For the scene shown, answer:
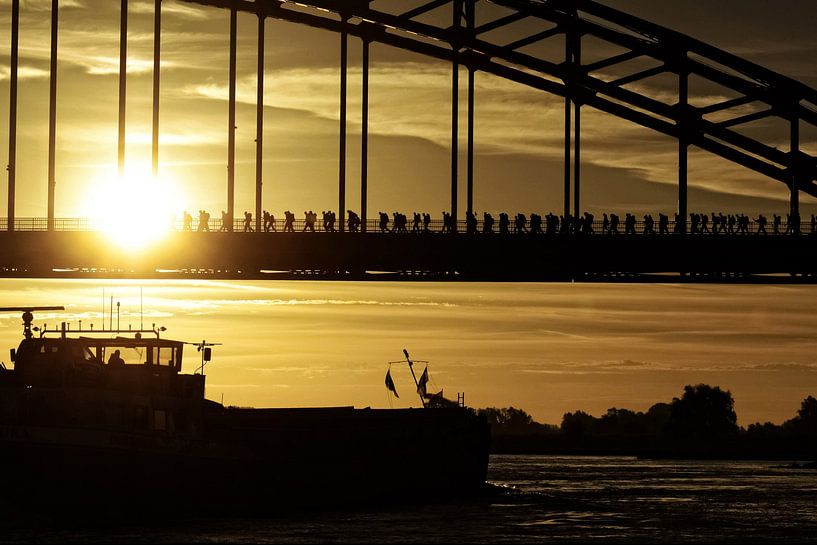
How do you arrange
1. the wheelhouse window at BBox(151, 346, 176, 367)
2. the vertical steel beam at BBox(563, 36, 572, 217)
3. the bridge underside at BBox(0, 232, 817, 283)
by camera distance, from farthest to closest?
the vertical steel beam at BBox(563, 36, 572, 217)
the bridge underside at BBox(0, 232, 817, 283)
the wheelhouse window at BBox(151, 346, 176, 367)

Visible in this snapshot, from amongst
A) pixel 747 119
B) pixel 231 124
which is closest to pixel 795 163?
pixel 747 119

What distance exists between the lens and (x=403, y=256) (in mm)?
80250

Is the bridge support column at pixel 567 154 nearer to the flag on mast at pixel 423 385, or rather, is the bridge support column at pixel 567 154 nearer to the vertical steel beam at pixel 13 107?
the flag on mast at pixel 423 385

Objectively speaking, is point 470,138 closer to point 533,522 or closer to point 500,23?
point 500,23

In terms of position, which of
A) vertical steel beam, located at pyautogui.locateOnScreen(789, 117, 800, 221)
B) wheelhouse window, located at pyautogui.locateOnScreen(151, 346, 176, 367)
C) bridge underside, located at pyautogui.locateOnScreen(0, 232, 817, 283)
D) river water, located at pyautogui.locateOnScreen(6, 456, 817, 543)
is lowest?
river water, located at pyautogui.locateOnScreen(6, 456, 817, 543)

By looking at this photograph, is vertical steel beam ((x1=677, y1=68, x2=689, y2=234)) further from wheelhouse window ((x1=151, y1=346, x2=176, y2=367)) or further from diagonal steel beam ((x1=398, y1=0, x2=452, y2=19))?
wheelhouse window ((x1=151, y1=346, x2=176, y2=367))

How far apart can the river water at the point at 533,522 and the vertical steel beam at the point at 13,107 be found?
93.8ft

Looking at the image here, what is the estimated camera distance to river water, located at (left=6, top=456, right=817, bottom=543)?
54.5 meters

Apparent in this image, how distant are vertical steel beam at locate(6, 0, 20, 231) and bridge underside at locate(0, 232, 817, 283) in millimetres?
3472

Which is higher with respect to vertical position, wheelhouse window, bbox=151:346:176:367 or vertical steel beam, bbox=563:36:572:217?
vertical steel beam, bbox=563:36:572:217

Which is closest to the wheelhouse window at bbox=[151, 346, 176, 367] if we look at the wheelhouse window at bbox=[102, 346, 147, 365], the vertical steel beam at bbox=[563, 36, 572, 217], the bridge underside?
the wheelhouse window at bbox=[102, 346, 147, 365]

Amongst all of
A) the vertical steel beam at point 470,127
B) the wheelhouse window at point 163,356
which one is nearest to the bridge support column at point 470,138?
the vertical steel beam at point 470,127

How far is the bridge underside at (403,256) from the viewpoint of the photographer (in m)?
79.8

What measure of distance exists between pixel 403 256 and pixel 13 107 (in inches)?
894
